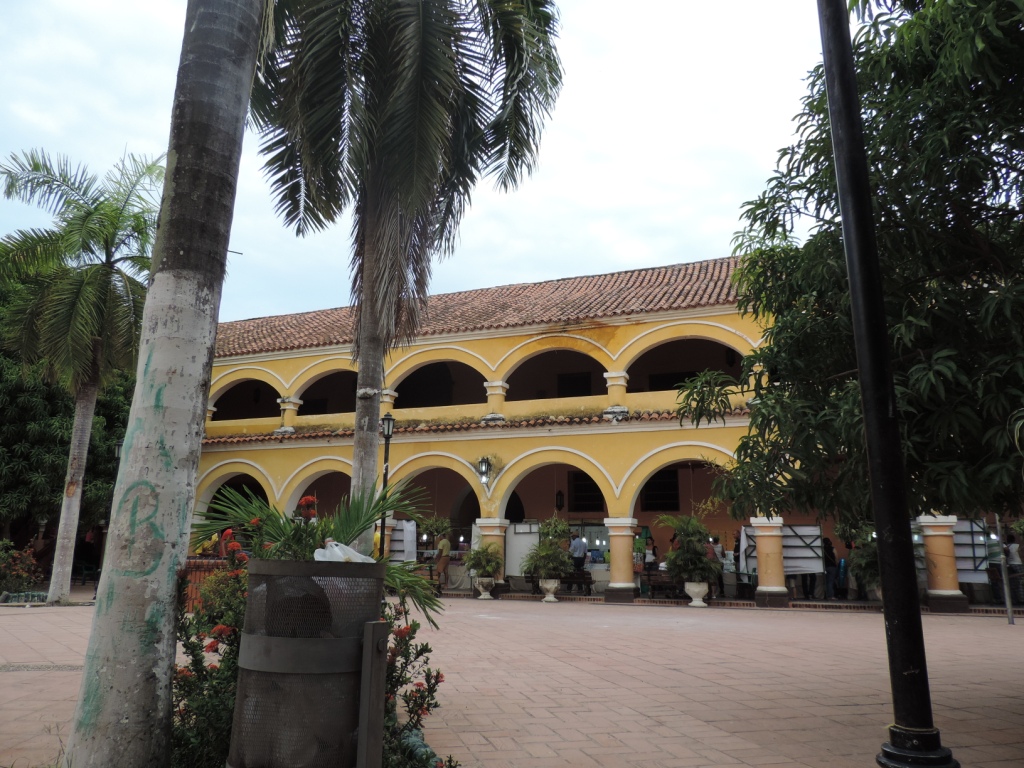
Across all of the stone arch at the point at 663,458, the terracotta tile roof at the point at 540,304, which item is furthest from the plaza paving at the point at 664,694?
the terracotta tile roof at the point at 540,304

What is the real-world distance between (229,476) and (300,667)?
65.9 ft

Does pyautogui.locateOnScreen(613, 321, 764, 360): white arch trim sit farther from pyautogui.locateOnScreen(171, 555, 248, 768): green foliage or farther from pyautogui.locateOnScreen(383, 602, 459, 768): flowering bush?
pyautogui.locateOnScreen(171, 555, 248, 768): green foliage

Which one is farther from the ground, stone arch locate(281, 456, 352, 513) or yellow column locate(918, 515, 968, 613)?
stone arch locate(281, 456, 352, 513)

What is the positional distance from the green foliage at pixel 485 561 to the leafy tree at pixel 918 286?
492 inches

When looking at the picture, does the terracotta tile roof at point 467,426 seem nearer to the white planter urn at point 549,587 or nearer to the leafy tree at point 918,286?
the white planter urn at point 549,587

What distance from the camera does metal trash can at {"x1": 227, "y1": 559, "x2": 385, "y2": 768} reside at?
271cm

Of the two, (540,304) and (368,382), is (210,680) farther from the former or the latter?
(540,304)

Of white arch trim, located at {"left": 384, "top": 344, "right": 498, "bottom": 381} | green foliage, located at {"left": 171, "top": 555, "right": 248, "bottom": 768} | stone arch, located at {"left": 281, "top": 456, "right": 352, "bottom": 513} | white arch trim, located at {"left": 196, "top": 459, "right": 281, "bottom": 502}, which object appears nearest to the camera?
green foliage, located at {"left": 171, "top": 555, "right": 248, "bottom": 768}

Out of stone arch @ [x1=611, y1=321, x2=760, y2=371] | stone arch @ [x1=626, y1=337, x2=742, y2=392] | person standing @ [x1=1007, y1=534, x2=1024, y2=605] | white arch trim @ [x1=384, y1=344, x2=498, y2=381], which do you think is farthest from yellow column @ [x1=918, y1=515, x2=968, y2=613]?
white arch trim @ [x1=384, y1=344, x2=498, y2=381]

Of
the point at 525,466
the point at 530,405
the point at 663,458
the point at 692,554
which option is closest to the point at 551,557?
the point at 525,466

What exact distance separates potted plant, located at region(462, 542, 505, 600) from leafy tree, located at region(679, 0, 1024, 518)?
41.0 ft

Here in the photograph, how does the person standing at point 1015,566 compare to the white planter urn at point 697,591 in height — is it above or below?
above

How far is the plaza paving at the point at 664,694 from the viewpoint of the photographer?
4223mm

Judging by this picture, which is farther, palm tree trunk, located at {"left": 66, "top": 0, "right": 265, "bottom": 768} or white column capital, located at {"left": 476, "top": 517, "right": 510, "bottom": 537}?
white column capital, located at {"left": 476, "top": 517, "right": 510, "bottom": 537}
